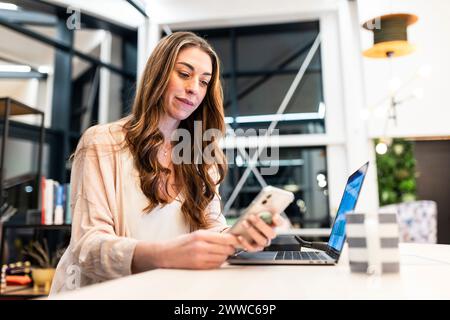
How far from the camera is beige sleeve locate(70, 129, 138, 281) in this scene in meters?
0.74

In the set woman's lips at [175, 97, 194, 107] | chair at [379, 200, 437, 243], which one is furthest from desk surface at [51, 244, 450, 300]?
chair at [379, 200, 437, 243]

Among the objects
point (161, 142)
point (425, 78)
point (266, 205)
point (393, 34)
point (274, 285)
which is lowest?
point (274, 285)

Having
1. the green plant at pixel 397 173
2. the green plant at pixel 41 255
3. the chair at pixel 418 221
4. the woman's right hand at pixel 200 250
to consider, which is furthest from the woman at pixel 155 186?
the green plant at pixel 397 173

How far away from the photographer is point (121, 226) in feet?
3.07

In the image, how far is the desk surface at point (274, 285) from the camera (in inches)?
17.5

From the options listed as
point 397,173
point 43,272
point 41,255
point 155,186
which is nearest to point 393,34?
point 397,173

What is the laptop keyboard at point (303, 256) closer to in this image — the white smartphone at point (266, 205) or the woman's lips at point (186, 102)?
the white smartphone at point (266, 205)

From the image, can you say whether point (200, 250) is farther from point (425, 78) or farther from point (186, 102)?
point (425, 78)

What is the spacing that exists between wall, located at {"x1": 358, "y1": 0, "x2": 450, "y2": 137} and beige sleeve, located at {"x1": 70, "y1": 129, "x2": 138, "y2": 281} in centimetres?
315

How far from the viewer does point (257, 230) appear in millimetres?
654

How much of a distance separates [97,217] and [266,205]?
1.39 feet

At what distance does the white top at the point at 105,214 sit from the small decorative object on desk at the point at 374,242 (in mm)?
415
